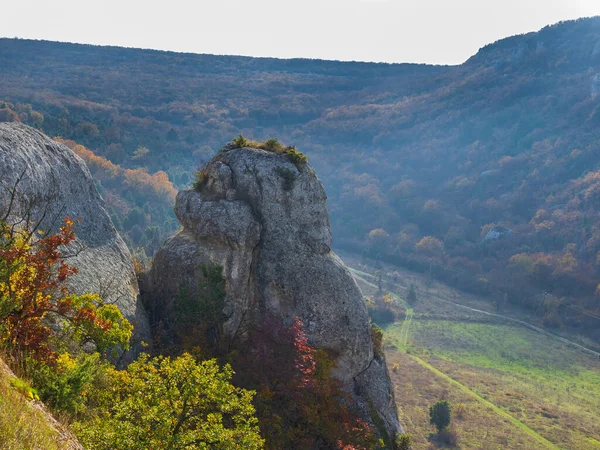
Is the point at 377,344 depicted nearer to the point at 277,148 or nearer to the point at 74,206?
the point at 277,148

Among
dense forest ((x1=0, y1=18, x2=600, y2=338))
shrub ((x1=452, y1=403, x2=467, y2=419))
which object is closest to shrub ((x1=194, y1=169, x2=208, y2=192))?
shrub ((x1=452, y1=403, x2=467, y2=419))

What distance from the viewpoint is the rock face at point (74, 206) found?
1683cm

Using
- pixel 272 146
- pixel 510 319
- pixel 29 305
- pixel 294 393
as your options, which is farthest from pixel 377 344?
pixel 510 319

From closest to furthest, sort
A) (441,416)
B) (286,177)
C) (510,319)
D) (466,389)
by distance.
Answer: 1. (286,177)
2. (441,416)
3. (466,389)
4. (510,319)

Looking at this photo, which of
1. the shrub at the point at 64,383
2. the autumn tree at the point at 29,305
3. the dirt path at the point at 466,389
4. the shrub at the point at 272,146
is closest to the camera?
the shrub at the point at 64,383

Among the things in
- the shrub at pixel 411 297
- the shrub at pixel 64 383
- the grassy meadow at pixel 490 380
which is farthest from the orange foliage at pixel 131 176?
the shrub at pixel 64 383

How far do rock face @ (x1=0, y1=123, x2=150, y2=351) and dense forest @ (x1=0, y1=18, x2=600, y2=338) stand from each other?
5071cm

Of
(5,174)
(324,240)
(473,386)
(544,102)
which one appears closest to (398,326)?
(473,386)

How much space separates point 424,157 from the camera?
177500 millimetres

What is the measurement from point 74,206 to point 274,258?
29.0ft

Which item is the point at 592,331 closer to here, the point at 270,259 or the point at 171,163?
the point at 270,259

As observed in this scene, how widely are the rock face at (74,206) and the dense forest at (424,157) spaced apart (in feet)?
166

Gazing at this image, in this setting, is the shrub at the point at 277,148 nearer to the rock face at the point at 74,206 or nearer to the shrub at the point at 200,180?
the shrub at the point at 200,180

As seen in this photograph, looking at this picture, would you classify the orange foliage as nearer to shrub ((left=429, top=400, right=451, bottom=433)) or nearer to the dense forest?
the dense forest
